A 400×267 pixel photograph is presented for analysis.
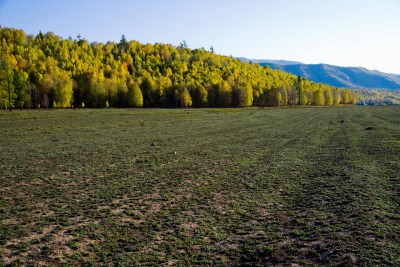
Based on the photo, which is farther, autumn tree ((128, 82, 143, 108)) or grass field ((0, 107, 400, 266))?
autumn tree ((128, 82, 143, 108))

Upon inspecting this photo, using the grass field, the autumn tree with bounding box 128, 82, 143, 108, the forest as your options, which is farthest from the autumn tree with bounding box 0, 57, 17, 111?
the grass field

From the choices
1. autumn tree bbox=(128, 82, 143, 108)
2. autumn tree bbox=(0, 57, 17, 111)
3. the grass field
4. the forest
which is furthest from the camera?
autumn tree bbox=(128, 82, 143, 108)

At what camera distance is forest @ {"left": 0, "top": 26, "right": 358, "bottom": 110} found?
359 ft

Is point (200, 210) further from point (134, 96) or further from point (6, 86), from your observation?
point (134, 96)

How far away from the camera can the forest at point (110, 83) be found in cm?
10938

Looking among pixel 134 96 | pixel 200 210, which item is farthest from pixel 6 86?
pixel 200 210

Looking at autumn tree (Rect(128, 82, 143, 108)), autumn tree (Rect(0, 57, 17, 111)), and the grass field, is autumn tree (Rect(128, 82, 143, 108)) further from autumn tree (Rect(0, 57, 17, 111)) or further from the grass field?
the grass field

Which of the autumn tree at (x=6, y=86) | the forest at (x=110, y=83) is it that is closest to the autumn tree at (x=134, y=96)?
the forest at (x=110, y=83)

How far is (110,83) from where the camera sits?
420ft

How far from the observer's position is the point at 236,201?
1298 cm

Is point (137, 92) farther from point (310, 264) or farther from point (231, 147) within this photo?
point (310, 264)

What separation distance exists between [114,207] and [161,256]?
4.55m

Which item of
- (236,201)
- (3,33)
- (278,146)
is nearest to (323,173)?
(236,201)

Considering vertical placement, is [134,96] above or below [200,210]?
above
